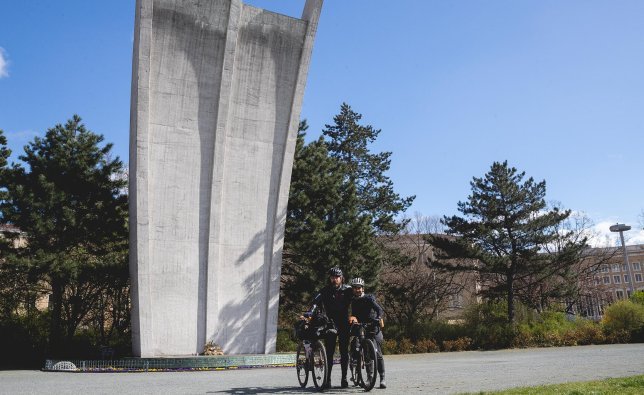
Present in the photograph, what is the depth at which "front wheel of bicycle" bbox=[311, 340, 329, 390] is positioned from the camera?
6.97m

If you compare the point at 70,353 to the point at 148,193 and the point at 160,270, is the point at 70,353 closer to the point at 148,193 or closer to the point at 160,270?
the point at 160,270

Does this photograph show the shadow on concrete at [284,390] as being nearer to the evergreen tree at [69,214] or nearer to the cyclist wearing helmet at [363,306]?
the cyclist wearing helmet at [363,306]

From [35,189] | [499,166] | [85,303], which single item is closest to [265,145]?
[35,189]

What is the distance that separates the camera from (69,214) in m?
18.3

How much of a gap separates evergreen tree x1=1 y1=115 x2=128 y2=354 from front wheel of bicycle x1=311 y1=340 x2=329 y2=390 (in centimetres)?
1274

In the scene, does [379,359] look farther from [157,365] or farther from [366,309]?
[157,365]

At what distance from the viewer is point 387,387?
23.0ft

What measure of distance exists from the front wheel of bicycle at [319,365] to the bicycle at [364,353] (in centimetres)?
38

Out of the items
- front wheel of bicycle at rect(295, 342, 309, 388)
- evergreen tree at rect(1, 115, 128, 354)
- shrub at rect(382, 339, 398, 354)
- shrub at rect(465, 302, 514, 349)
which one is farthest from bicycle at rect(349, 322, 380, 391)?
shrub at rect(465, 302, 514, 349)

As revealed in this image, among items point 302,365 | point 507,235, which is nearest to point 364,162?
point 507,235

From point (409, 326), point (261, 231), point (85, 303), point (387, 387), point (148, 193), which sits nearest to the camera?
point (387, 387)

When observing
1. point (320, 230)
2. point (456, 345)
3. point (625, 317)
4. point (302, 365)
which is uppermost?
point (320, 230)

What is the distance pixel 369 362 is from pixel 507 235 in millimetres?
23399

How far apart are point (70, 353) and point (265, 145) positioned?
10.5 m
